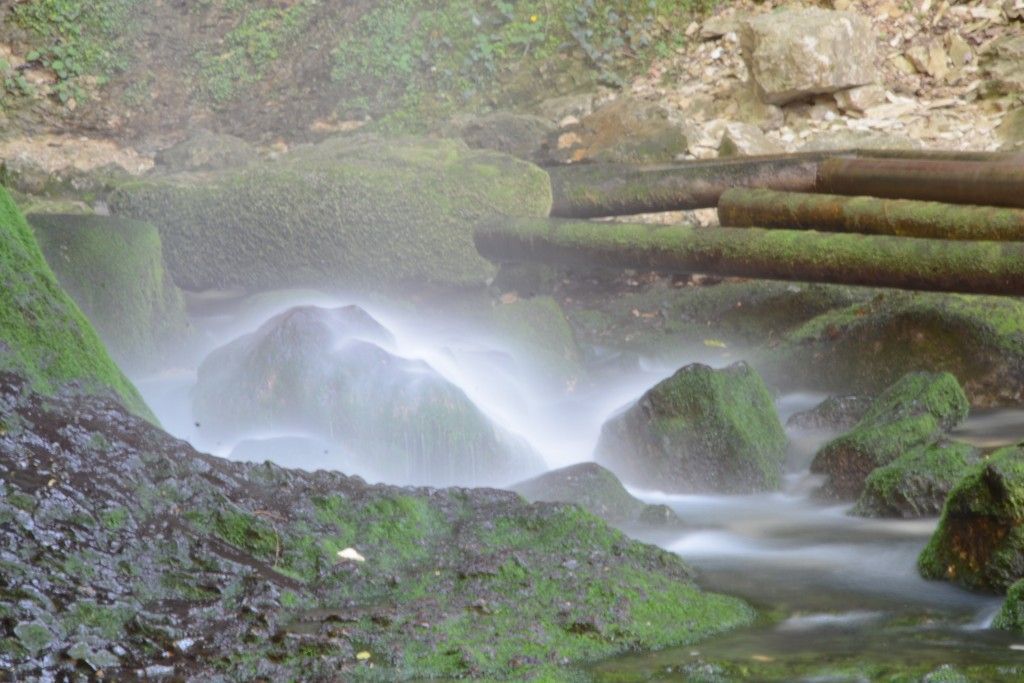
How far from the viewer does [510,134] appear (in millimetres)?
12469

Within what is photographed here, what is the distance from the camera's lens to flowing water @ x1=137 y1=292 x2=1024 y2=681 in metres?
3.71

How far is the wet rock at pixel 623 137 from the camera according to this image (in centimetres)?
1165

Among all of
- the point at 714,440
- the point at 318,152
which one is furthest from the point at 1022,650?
the point at 318,152

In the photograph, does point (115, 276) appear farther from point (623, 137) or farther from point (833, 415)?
point (623, 137)

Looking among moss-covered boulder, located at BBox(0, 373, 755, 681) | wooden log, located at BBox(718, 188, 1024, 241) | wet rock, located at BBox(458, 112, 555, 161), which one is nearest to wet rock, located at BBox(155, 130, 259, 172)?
wet rock, located at BBox(458, 112, 555, 161)

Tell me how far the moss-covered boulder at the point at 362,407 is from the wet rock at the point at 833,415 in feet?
6.01

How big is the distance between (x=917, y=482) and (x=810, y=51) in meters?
7.22

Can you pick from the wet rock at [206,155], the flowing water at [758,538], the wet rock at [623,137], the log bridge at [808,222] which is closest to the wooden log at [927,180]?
the log bridge at [808,222]

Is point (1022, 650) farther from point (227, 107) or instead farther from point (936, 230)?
point (227, 107)

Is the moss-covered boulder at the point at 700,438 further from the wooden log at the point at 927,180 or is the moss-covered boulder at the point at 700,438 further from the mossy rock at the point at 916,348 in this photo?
the wooden log at the point at 927,180

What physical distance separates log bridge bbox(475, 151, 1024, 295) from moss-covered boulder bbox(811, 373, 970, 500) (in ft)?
2.91

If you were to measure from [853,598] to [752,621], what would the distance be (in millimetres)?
617

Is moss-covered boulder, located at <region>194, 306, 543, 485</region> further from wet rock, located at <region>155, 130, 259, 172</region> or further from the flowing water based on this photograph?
wet rock, located at <region>155, 130, 259, 172</region>

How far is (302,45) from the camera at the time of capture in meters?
15.8
